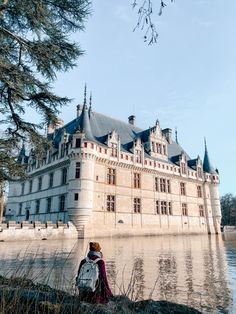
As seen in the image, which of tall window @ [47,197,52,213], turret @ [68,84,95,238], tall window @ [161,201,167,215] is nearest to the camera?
turret @ [68,84,95,238]

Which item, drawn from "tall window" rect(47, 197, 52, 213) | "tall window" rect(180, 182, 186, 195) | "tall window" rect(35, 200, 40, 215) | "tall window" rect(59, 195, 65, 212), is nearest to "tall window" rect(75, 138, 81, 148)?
"tall window" rect(59, 195, 65, 212)

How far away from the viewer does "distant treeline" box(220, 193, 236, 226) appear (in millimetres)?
60619

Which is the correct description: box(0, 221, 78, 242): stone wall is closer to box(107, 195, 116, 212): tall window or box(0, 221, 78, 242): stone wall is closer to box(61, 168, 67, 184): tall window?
box(107, 195, 116, 212): tall window

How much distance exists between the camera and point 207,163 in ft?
131

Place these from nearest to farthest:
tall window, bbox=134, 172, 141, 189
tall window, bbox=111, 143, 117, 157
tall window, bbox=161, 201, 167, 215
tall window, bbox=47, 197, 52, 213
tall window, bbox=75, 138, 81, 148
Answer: tall window, bbox=75, 138, 81, 148, tall window, bbox=111, 143, 117, 157, tall window, bbox=47, 197, 52, 213, tall window, bbox=134, 172, 141, 189, tall window, bbox=161, 201, 167, 215

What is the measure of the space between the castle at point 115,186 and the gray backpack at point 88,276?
1993 cm

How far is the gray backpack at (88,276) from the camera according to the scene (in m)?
3.80

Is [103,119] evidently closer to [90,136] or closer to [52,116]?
[90,136]

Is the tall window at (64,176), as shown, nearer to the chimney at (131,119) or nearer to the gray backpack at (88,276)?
the chimney at (131,119)

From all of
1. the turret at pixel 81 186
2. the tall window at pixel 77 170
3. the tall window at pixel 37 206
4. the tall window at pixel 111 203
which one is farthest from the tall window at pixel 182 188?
the tall window at pixel 37 206

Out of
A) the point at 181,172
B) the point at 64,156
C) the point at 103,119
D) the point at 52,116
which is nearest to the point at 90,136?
the point at 64,156

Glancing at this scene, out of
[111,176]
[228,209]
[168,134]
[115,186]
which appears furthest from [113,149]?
[228,209]

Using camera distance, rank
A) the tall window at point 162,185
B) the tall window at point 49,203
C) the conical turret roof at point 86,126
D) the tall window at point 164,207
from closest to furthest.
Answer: the conical turret roof at point 86,126 → the tall window at point 49,203 → the tall window at point 164,207 → the tall window at point 162,185

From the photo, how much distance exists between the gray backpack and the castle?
19.9 m
